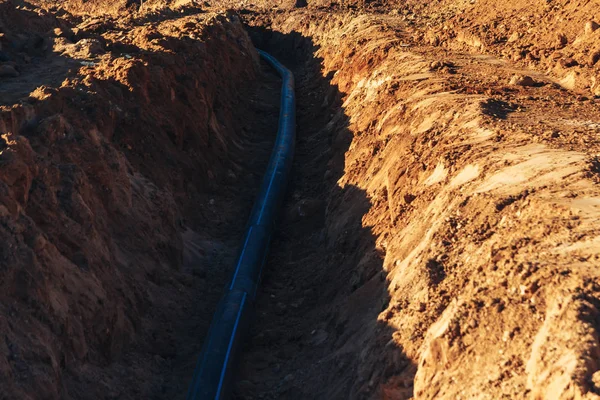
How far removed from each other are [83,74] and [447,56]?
35.2ft

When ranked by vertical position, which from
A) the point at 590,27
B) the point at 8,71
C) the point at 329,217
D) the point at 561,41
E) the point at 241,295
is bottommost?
the point at 329,217

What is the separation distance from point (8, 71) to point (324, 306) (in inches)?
426

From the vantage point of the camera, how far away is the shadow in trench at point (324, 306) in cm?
1071

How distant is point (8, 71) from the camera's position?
19.0 metres

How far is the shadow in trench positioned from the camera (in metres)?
10.7

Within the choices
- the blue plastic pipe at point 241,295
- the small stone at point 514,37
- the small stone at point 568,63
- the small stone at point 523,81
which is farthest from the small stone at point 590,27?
the blue plastic pipe at point 241,295

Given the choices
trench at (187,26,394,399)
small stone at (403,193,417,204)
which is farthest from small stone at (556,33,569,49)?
small stone at (403,193,417,204)

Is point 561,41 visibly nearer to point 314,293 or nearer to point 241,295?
point 314,293

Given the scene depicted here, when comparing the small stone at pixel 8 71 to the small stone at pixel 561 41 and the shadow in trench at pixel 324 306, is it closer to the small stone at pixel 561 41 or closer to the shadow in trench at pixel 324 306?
the shadow in trench at pixel 324 306

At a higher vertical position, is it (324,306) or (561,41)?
(561,41)

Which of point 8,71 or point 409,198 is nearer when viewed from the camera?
point 409,198

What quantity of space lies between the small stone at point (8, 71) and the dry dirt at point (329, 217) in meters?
0.06

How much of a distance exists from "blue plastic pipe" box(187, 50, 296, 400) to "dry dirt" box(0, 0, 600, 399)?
55 centimetres

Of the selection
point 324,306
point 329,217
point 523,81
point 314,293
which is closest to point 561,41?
point 523,81
